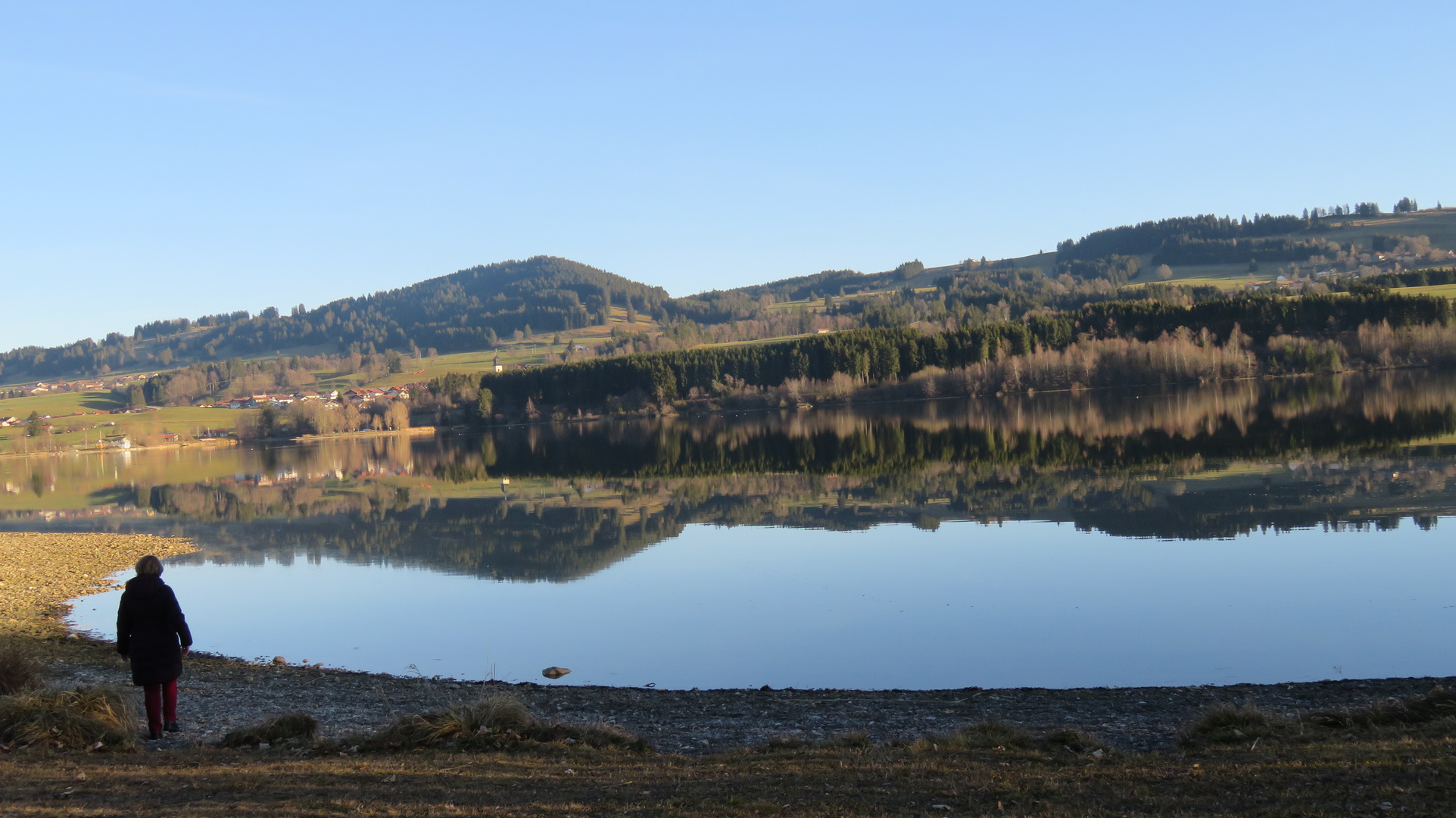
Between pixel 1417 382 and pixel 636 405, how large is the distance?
9121 centimetres

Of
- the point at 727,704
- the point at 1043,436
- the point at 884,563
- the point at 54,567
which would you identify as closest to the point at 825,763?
the point at 727,704

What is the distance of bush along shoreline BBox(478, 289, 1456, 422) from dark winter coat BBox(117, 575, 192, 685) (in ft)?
374

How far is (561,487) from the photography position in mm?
51250

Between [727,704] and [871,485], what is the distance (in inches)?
1143

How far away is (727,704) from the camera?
522 inches

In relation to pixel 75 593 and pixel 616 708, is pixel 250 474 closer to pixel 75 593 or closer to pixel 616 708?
pixel 75 593

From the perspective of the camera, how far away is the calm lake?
16062 millimetres

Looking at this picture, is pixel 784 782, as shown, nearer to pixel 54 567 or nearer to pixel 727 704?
pixel 727 704

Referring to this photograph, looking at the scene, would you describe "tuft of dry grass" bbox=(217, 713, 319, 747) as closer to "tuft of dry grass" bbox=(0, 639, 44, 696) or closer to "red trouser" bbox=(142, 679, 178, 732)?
"red trouser" bbox=(142, 679, 178, 732)

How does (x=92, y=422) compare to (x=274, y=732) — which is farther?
(x=92, y=422)

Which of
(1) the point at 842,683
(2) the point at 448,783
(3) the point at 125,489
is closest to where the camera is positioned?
(2) the point at 448,783

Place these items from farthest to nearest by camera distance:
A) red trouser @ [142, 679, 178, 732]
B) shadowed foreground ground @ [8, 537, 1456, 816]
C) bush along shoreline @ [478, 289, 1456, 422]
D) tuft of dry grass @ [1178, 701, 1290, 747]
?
1. bush along shoreline @ [478, 289, 1456, 422]
2. red trouser @ [142, 679, 178, 732]
3. tuft of dry grass @ [1178, 701, 1290, 747]
4. shadowed foreground ground @ [8, 537, 1456, 816]

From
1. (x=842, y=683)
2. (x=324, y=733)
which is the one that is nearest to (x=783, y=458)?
(x=842, y=683)

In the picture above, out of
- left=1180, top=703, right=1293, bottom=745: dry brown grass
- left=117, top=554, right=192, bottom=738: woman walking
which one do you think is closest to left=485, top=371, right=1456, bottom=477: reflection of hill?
left=1180, top=703, right=1293, bottom=745: dry brown grass
